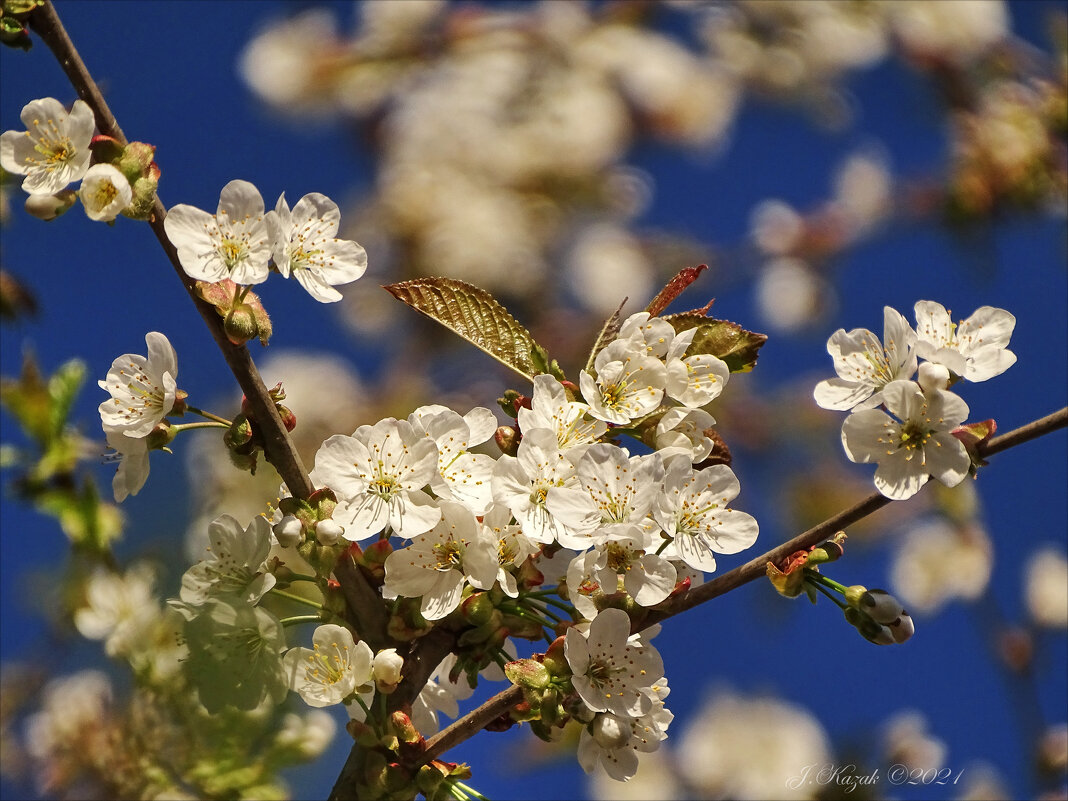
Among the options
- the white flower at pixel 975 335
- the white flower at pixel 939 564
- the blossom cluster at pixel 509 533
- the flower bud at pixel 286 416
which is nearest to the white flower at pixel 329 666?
the blossom cluster at pixel 509 533

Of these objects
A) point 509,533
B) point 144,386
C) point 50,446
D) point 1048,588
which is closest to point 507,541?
point 509,533

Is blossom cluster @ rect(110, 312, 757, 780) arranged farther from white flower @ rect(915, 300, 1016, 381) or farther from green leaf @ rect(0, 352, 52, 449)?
green leaf @ rect(0, 352, 52, 449)

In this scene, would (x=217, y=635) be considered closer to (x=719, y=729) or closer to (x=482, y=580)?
(x=482, y=580)

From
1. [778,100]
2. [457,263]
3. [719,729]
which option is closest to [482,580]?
[457,263]

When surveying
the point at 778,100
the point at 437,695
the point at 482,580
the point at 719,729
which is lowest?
the point at 719,729

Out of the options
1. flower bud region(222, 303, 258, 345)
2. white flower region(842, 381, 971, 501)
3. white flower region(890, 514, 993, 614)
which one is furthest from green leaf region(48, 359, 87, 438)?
white flower region(890, 514, 993, 614)

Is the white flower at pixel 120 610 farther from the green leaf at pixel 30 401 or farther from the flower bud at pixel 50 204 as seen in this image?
the green leaf at pixel 30 401
